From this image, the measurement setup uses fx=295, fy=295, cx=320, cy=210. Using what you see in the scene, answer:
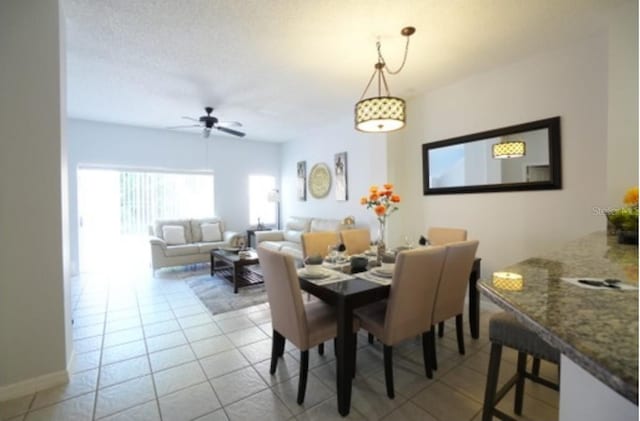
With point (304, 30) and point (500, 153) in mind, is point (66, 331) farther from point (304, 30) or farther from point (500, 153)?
point (500, 153)

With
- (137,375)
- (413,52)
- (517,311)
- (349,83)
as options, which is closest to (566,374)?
(517,311)

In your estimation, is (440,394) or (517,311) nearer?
(517,311)

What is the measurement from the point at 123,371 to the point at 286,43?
294 centimetres

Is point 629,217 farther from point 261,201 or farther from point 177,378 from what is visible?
point 261,201

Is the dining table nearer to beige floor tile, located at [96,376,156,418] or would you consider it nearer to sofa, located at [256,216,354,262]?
beige floor tile, located at [96,376,156,418]

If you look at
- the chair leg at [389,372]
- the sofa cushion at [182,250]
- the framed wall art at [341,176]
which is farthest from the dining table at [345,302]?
the sofa cushion at [182,250]

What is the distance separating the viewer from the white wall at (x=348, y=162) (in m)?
4.58

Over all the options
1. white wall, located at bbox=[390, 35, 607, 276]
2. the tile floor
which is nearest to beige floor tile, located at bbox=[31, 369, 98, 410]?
the tile floor

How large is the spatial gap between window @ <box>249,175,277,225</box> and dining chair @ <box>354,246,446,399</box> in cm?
521

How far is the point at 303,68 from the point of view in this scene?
10.2 feet

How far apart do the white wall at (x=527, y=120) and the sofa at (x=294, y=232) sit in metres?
1.67

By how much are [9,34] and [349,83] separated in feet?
9.46

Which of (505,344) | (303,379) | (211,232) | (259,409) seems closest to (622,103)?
(505,344)

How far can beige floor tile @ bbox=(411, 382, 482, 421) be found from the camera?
172cm
